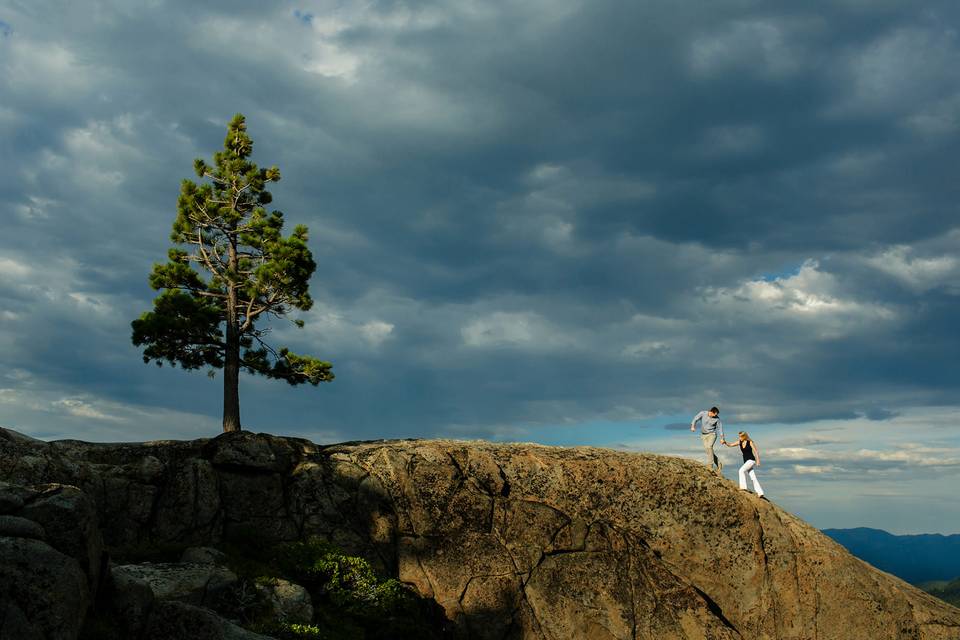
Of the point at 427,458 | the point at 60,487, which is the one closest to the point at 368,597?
the point at 427,458

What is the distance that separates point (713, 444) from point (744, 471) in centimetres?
194

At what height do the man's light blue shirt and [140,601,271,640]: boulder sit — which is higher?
the man's light blue shirt

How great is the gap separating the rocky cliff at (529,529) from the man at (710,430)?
1.17 metres

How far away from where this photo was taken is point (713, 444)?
36844mm

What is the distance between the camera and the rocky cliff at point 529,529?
2989 centimetres

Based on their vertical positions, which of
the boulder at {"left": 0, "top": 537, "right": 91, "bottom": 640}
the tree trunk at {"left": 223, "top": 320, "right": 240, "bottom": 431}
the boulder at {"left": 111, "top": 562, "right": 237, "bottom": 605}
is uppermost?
the tree trunk at {"left": 223, "top": 320, "right": 240, "bottom": 431}

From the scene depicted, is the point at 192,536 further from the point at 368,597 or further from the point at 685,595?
the point at 685,595

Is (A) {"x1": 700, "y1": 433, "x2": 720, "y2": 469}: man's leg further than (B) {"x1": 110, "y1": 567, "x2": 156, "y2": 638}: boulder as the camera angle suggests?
Yes

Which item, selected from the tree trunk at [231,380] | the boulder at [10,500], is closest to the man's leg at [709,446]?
the tree trunk at [231,380]

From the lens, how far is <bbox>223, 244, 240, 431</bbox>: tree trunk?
41.4 metres

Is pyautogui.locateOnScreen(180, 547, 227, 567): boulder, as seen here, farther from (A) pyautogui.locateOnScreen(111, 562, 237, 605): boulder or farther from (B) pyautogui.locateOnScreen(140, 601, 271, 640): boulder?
(B) pyautogui.locateOnScreen(140, 601, 271, 640): boulder

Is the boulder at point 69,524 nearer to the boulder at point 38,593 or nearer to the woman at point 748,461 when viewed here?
the boulder at point 38,593

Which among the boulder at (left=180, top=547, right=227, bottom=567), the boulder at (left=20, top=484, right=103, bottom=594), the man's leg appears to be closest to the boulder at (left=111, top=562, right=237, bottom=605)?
the boulder at (left=180, top=547, right=227, bottom=567)

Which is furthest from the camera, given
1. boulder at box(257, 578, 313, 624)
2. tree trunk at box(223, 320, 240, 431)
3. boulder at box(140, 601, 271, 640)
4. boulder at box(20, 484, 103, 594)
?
tree trunk at box(223, 320, 240, 431)
